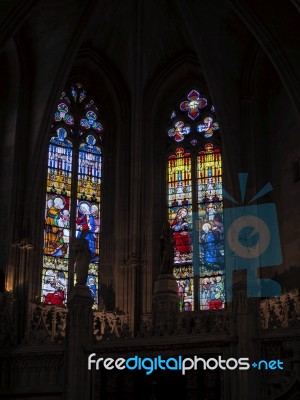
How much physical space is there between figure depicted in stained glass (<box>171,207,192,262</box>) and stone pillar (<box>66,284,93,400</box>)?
21.3ft

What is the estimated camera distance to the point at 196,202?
24203 millimetres

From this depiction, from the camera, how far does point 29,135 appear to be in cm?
2302

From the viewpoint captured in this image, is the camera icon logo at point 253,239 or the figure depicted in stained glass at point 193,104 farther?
the figure depicted in stained glass at point 193,104

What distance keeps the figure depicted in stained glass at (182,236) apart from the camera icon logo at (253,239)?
138cm

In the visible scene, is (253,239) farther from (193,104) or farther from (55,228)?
(55,228)

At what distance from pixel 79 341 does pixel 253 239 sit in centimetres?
670

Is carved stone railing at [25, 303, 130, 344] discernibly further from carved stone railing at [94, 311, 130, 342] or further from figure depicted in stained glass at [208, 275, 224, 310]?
figure depicted in stained glass at [208, 275, 224, 310]

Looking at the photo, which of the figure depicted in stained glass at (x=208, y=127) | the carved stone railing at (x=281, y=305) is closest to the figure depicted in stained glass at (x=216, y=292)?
the carved stone railing at (x=281, y=305)

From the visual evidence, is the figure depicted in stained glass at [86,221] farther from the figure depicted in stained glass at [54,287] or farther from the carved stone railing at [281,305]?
the carved stone railing at [281,305]

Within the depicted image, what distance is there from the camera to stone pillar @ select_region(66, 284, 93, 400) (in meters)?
16.7

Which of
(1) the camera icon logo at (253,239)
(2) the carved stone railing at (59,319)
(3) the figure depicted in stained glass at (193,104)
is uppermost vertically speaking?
(3) the figure depicted in stained glass at (193,104)

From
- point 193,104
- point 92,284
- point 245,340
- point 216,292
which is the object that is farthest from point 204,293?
point 245,340

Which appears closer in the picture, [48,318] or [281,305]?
[281,305]

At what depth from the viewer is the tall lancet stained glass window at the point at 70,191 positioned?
906 inches
